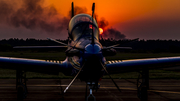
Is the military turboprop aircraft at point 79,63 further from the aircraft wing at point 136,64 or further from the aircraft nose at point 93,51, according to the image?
the aircraft nose at point 93,51

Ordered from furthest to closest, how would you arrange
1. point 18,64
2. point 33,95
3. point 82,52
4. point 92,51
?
point 33,95
point 18,64
point 82,52
point 92,51

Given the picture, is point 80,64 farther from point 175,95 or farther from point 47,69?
point 175,95

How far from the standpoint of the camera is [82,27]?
406 inches

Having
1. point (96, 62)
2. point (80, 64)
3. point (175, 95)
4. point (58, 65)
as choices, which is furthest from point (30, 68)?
point (175, 95)

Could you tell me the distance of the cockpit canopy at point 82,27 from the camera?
10008 mm

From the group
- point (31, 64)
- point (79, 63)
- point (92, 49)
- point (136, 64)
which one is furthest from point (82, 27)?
point (136, 64)

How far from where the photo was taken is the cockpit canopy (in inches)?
394

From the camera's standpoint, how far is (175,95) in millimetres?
12328

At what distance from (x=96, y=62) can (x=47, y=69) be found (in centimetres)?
397

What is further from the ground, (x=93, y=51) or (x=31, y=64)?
(x=93, y=51)

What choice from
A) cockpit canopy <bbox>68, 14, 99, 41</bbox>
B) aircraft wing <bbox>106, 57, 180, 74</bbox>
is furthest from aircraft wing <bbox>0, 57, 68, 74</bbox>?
aircraft wing <bbox>106, 57, 180, 74</bbox>

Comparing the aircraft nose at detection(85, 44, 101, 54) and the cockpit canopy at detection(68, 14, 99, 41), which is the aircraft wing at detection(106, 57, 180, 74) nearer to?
the cockpit canopy at detection(68, 14, 99, 41)

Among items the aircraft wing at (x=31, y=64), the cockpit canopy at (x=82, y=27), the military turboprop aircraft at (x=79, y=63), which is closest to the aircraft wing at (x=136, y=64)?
the military turboprop aircraft at (x=79, y=63)

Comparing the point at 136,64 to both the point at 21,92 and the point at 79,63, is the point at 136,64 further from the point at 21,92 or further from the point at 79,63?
the point at 21,92
